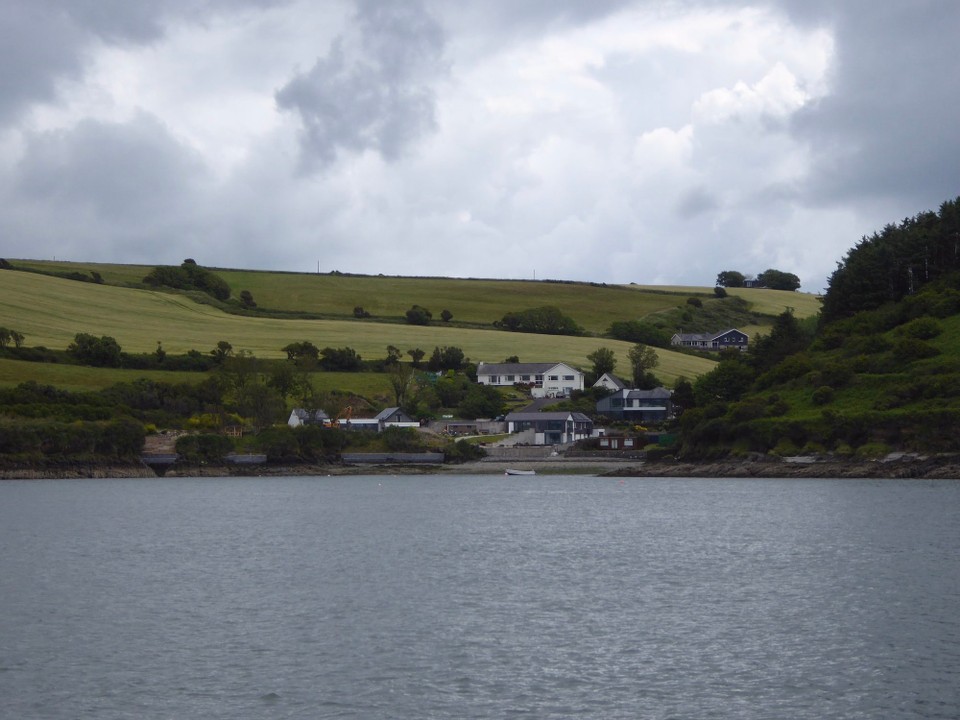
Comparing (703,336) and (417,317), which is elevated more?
(417,317)

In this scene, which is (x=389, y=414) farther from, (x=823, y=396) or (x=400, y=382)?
(x=823, y=396)

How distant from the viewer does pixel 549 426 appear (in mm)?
112562

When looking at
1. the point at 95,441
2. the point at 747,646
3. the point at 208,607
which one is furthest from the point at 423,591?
the point at 95,441

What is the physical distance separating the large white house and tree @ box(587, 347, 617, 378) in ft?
6.78

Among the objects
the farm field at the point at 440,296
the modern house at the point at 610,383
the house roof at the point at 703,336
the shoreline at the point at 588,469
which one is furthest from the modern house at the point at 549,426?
the house roof at the point at 703,336

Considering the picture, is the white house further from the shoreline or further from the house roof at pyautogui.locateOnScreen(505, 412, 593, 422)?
the house roof at pyautogui.locateOnScreen(505, 412, 593, 422)

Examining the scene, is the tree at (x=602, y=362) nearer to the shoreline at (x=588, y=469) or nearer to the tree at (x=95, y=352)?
the shoreline at (x=588, y=469)

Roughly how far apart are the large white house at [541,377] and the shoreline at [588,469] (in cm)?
2942

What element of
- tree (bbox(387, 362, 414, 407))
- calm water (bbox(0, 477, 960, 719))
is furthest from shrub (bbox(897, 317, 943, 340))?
tree (bbox(387, 362, 414, 407))

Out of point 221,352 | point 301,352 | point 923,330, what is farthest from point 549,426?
point 221,352

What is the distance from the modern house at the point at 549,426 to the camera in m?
112

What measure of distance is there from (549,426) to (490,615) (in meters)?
82.8

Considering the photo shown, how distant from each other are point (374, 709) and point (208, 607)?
11919 millimetres

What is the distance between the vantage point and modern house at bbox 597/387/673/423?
120750 mm
